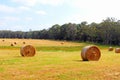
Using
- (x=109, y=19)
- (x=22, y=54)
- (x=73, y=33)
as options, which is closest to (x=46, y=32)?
(x=73, y=33)

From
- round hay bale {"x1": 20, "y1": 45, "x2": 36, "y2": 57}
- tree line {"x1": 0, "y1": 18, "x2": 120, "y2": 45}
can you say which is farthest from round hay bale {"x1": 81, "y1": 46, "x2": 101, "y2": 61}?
tree line {"x1": 0, "y1": 18, "x2": 120, "y2": 45}

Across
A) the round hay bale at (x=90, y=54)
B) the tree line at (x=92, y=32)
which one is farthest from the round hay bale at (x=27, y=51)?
the tree line at (x=92, y=32)

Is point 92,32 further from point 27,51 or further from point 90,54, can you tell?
point 90,54

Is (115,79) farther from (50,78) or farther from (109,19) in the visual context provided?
(109,19)

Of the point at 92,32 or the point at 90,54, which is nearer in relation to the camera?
the point at 90,54

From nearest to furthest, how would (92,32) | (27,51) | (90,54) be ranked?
(90,54) < (27,51) < (92,32)

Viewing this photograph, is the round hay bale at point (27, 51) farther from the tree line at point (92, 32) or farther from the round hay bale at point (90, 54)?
the tree line at point (92, 32)

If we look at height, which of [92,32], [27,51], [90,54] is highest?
[92,32]

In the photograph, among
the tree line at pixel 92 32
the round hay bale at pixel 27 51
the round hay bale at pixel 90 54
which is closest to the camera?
the round hay bale at pixel 90 54

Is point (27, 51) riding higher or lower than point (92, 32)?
lower

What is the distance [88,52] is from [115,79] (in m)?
10.3

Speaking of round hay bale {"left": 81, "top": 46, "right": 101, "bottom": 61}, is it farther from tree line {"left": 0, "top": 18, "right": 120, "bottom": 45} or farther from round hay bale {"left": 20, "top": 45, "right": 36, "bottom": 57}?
tree line {"left": 0, "top": 18, "right": 120, "bottom": 45}

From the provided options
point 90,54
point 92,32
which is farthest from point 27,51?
point 92,32

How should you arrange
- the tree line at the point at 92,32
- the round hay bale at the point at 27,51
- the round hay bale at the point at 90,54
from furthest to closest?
the tree line at the point at 92,32
the round hay bale at the point at 27,51
the round hay bale at the point at 90,54
